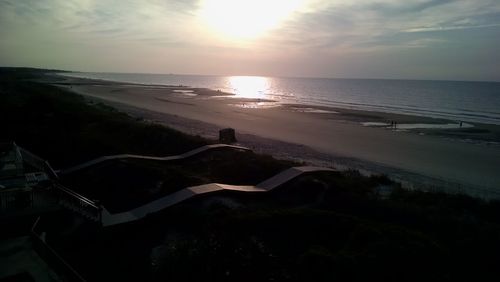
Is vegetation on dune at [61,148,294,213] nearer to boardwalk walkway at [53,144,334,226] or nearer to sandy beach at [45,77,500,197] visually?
boardwalk walkway at [53,144,334,226]

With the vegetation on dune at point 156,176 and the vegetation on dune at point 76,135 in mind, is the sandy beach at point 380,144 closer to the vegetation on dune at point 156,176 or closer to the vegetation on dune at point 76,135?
the vegetation on dune at point 76,135

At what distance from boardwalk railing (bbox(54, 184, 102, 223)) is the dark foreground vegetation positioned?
8.2 inches

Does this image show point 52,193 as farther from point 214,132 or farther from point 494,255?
point 214,132

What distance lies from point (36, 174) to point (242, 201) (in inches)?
217

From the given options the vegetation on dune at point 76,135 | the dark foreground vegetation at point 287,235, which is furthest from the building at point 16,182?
the vegetation on dune at point 76,135

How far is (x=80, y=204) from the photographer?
892cm

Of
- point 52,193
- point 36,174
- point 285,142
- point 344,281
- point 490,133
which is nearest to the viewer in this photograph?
point 344,281

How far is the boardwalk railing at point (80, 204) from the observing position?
8.46 metres

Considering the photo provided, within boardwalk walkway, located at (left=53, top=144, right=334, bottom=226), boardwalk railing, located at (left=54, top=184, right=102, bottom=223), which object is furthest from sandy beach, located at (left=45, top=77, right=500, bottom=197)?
boardwalk railing, located at (left=54, top=184, right=102, bottom=223)

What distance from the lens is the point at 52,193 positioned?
933cm

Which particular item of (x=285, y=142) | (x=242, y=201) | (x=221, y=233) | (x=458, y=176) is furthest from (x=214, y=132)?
(x=221, y=233)

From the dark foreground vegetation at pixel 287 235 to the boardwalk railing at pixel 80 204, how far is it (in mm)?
208

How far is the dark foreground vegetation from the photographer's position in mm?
6809

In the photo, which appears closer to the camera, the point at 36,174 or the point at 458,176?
the point at 36,174
